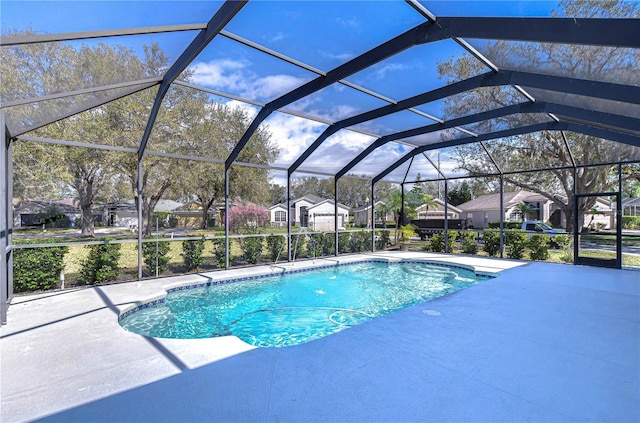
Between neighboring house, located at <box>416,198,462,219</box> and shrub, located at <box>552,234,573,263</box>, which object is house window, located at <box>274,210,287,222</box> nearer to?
shrub, located at <box>552,234,573,263</box>

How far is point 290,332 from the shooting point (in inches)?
202

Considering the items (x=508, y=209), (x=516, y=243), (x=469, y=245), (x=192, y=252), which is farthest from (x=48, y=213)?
(x=508, y=209)

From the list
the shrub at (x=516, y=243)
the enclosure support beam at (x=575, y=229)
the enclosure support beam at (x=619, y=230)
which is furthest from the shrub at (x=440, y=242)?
the enclosure support beam at (x=619, y=230)

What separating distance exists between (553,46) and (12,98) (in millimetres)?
6355

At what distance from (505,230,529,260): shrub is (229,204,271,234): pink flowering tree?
781 cm

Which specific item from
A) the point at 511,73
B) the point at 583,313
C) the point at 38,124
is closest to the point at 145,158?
the point at 38,124

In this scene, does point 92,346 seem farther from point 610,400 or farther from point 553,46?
point 553,46

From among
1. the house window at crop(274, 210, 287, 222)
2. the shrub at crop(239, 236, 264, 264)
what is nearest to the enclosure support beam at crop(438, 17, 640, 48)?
the shrub at crop(239, 236, 264, 264)

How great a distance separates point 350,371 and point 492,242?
9.61 m

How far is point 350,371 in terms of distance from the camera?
8.84ft

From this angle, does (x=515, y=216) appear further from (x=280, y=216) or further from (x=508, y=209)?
(x=280, y=216)

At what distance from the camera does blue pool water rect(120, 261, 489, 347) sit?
4.91 meters

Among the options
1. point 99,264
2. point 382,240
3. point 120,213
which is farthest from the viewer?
point 120,213

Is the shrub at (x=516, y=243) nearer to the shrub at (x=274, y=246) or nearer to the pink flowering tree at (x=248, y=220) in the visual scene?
the shrub at (x=274, y=246)
